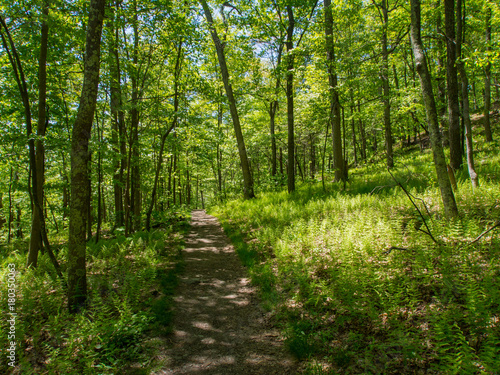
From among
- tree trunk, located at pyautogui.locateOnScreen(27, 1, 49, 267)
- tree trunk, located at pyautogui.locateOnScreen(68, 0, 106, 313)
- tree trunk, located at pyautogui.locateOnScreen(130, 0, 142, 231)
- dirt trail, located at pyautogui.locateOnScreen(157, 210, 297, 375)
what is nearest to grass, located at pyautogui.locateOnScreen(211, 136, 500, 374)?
dirt trail, located at pyautogui.locateOnScreen(157, 210, 297, 375)

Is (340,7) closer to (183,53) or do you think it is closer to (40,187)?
(183,53)

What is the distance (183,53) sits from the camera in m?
11.0

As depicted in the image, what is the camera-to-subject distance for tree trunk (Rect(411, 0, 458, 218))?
447 cm

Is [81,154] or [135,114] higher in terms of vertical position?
[135,114]

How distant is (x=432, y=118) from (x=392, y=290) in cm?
333

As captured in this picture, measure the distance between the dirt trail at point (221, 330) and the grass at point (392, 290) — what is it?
300mm

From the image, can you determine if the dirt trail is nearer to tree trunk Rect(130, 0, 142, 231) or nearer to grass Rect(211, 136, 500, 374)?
grass Rect(211, 136, 500, 374)

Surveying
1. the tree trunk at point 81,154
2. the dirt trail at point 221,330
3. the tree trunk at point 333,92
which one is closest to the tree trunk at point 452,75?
the tree trunk at point 333,92

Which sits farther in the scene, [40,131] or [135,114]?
[135,114]

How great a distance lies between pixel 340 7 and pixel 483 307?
12.4 meters

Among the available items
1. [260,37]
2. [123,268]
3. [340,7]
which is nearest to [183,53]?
[260,37]

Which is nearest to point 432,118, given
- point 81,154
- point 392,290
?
point 392,290

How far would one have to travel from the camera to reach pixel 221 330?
13.6 ft

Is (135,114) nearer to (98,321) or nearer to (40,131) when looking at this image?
(40,131)
